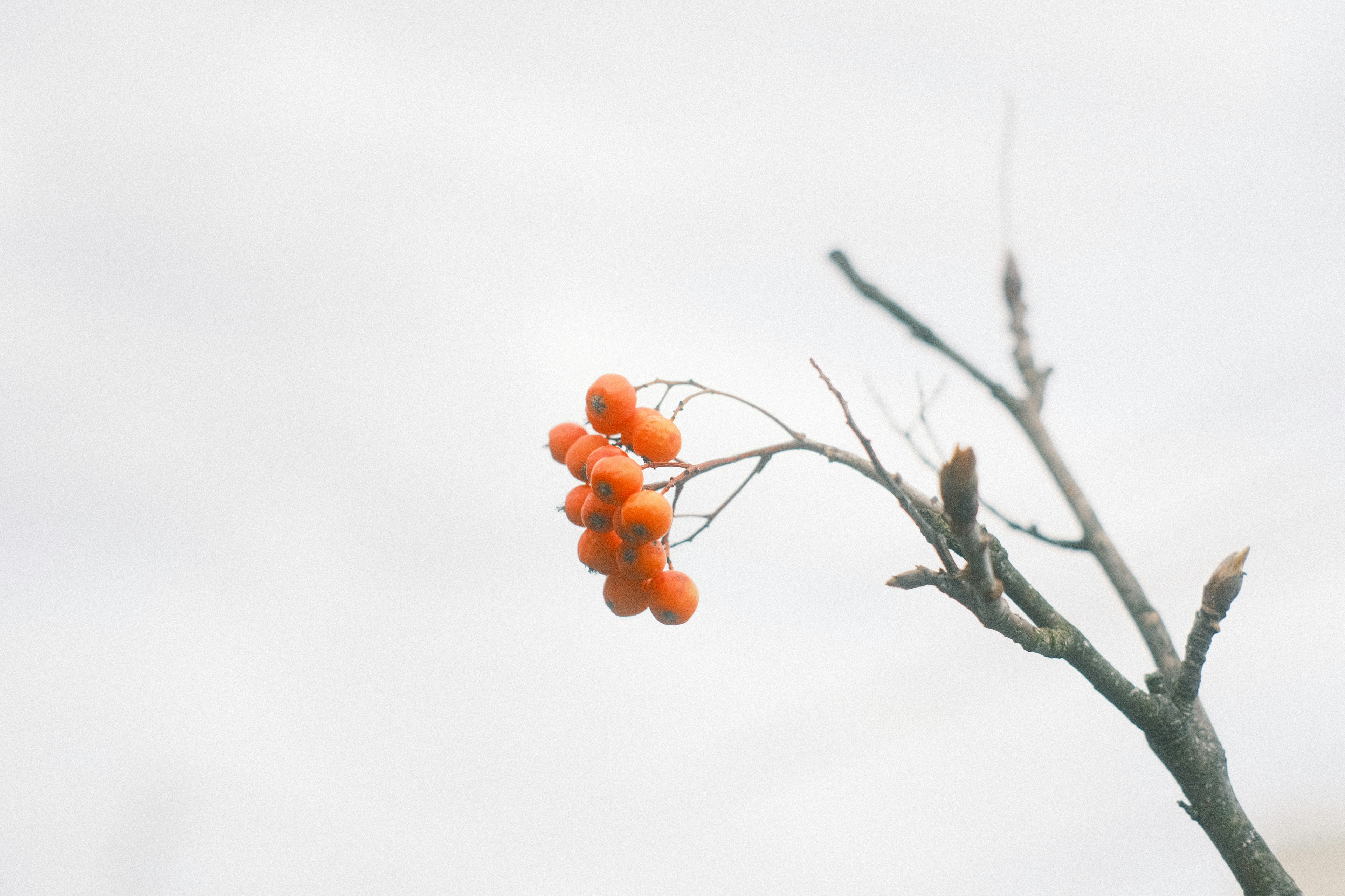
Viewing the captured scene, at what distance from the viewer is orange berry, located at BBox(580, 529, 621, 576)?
2.33 m

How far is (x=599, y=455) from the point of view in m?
2.33

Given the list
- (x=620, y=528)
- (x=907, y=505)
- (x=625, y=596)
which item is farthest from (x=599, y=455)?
(x=907, y=505)

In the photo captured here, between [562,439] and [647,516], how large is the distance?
0.54 metres

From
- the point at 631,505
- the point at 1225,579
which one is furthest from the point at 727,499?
the point at 1225,579

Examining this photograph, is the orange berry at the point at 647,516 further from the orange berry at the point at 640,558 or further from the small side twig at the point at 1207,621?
the small side twig at the point at 1207,621

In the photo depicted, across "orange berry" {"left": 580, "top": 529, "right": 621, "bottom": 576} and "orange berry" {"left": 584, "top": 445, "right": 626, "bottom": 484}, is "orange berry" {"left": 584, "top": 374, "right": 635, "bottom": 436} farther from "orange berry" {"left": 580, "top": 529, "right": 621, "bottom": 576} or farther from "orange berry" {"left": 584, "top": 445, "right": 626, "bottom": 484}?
"orange berry" {"left": 580, "top": 529, "right": 621, "bottom": 576}

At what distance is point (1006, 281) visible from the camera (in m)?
1.90

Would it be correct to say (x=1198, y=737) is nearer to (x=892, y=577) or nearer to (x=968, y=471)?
(x=892, y=577)

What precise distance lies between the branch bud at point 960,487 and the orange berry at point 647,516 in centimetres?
97

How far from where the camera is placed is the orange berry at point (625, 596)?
7.86 ft

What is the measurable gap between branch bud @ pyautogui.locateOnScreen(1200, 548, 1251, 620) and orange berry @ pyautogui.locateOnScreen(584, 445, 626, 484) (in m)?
1.37

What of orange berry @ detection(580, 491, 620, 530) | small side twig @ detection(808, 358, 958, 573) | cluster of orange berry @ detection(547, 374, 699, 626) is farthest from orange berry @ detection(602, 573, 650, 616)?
small side twig @ detection(808, 358, 958, 573)

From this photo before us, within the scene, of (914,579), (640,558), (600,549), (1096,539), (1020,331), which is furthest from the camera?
(600,549)

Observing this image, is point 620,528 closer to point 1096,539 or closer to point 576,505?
point 576,505
